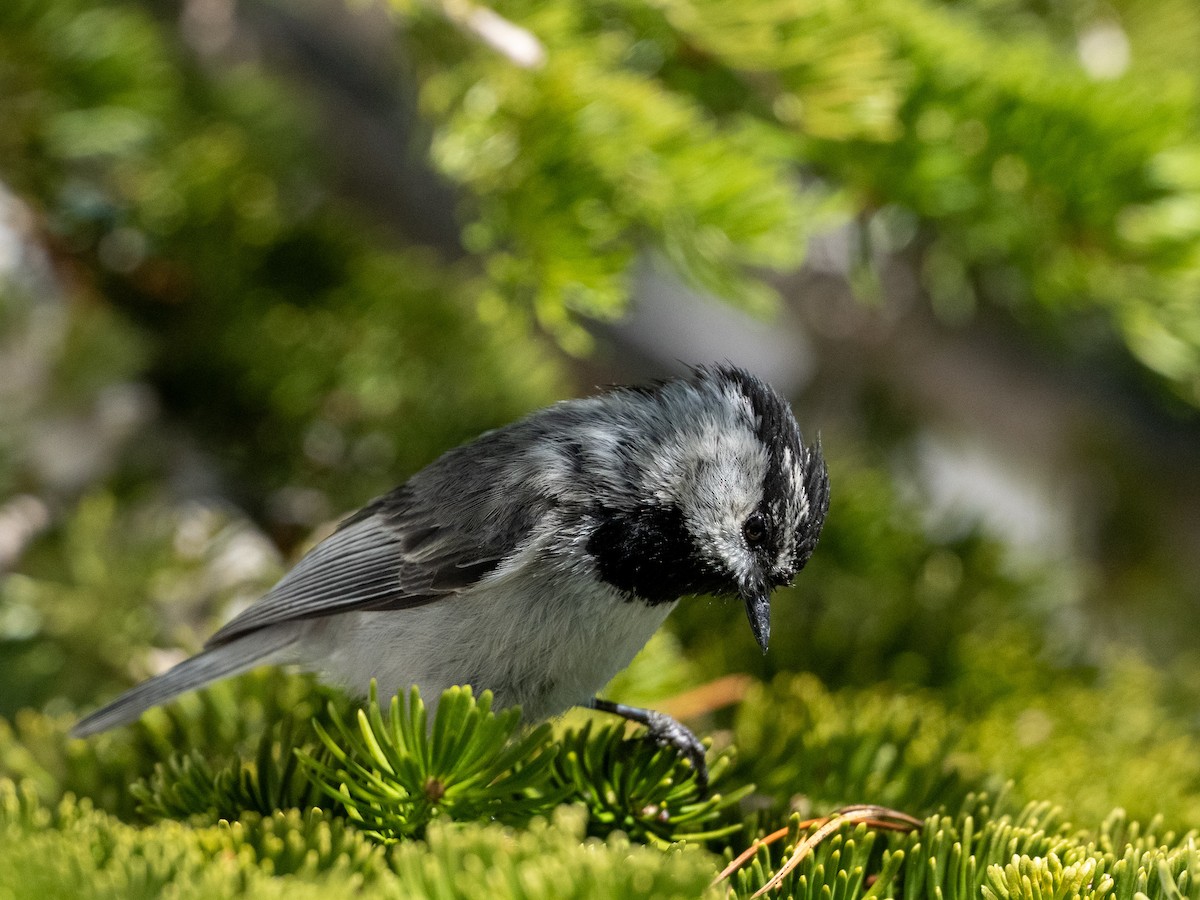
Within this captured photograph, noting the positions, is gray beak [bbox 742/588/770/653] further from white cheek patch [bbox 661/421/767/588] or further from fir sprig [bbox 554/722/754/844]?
fir sprig [bbox 554/722/754/844]

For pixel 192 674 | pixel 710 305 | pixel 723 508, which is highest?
pixel 710 305

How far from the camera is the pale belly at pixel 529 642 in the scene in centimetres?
123

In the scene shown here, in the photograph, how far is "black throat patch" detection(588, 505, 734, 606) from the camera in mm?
1242

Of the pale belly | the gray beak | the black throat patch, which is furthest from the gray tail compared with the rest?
the gray beak

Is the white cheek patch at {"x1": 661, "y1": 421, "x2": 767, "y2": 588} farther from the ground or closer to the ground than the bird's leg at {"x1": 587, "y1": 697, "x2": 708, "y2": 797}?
farther from the ground

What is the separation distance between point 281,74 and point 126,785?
2349 millimetres

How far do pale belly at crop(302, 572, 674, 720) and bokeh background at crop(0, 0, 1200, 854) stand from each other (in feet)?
0.57

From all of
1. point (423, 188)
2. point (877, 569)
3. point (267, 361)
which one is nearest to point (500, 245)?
point (267, 361)

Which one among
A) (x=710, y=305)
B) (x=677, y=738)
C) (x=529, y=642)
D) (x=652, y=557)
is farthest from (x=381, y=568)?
(x=710, y=305)

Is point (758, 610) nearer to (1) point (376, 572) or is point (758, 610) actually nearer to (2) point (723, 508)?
(2) point (723, 508)

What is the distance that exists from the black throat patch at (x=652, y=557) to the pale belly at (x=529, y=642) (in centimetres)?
2

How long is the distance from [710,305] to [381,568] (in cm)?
85

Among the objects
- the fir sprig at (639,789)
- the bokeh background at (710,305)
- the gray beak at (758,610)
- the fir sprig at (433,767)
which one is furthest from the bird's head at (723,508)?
the fir sprig at (433,767)

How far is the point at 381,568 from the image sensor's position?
138cm
